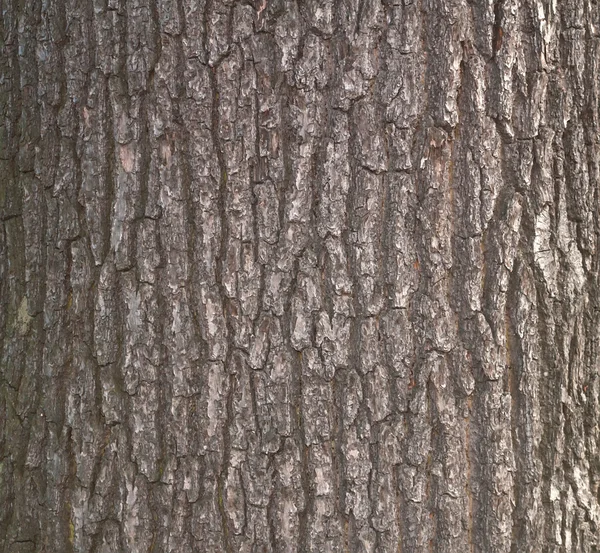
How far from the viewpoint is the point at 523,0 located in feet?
6.89

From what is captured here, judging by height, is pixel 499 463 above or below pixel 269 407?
below

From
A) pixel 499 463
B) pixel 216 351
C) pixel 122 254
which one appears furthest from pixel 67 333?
pixel 499 463

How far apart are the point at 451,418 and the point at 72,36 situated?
5.48ft

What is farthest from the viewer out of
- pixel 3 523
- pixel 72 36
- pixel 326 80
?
pixel 3 523

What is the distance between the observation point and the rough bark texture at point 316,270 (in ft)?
6.71

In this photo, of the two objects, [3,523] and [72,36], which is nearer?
[72,36]

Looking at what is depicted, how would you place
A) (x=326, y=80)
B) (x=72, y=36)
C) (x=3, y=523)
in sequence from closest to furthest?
(x=326, y=80)
(x=72, y=36)
(x=3, y=523)

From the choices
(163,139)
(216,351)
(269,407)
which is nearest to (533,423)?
(269,407)

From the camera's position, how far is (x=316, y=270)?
81.0 inches

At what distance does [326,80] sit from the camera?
203cm

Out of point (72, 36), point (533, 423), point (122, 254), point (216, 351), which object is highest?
point (72, 36)

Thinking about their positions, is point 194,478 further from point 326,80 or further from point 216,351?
point 326,80

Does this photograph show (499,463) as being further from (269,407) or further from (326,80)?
(326,80)

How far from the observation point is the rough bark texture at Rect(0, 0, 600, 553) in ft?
6.71
